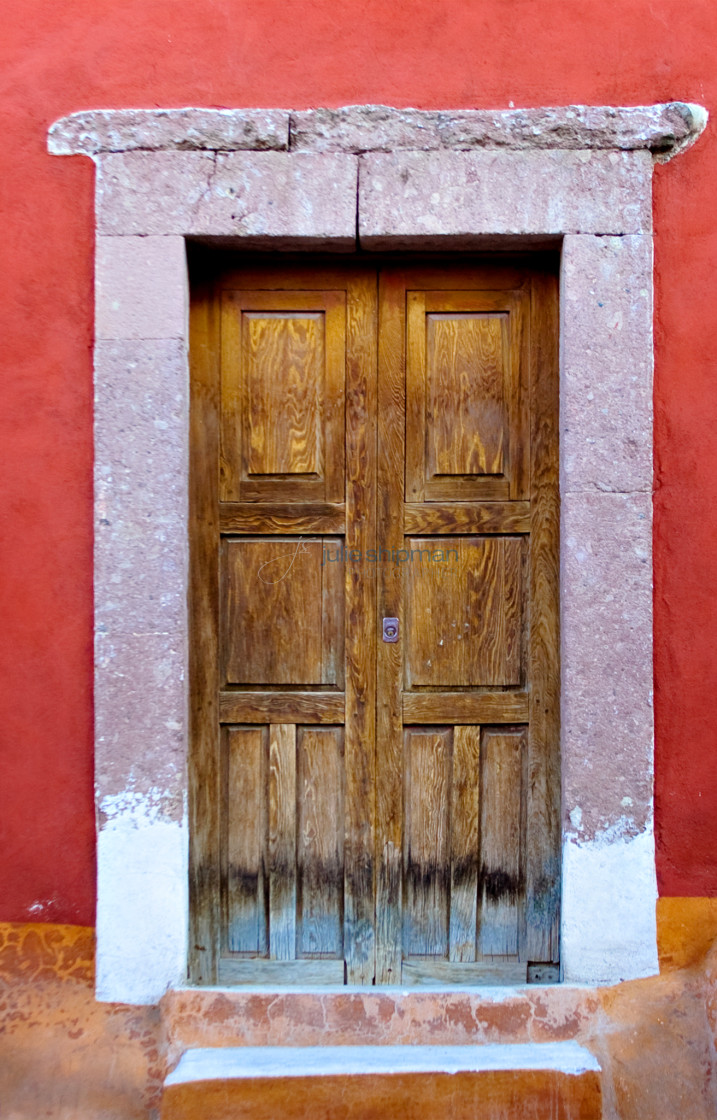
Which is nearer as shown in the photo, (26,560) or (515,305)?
(26,560)

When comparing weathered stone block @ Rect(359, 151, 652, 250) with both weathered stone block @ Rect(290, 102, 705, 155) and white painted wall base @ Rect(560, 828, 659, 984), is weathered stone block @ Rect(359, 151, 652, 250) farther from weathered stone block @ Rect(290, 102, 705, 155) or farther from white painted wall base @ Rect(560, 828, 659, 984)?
white painted wall base @ Rect(560, 828, 659, 984)

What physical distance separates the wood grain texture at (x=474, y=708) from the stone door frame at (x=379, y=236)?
22 centimetres

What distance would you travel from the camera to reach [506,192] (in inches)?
92.7

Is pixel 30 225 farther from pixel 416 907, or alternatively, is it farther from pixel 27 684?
pixel 416 907

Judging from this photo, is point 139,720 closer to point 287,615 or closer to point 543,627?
point 287,615

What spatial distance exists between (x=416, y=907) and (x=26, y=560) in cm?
173

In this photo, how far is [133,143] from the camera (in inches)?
93.2

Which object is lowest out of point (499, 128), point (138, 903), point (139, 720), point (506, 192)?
point (138, 903)

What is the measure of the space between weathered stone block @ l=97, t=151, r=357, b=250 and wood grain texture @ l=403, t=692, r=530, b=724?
157 centimetres

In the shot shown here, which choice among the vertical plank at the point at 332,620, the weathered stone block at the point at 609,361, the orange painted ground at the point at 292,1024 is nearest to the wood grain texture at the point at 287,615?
the vertical plank at the point at 332,620

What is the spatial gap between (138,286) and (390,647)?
55.9 inches

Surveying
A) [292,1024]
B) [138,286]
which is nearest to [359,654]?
[292,1024]

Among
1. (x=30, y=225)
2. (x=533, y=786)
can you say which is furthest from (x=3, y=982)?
(x=30, y=225)

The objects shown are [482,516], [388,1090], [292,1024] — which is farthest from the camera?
[482,516]
